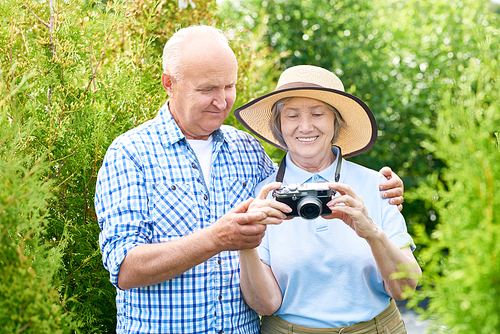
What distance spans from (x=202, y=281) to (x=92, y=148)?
1.17 metres

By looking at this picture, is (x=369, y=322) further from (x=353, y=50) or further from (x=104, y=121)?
(x=353, y=50)

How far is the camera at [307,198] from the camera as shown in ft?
7.02

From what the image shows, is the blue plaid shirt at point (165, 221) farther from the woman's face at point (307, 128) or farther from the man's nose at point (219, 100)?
the woman's face at point (307, 128)

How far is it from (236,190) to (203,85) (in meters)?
0.60

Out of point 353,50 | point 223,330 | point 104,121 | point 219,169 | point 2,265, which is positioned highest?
point 353,50

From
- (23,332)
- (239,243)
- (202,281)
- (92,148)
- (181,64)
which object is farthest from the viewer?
(92,148)

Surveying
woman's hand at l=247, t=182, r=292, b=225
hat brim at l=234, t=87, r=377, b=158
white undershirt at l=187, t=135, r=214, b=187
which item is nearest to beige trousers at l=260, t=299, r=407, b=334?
woman's hand at l=247, t=182, r=292, b=225

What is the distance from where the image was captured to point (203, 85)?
244 centimetres

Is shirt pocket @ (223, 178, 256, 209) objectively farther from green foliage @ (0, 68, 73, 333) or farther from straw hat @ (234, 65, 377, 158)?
green foliage @ (0, 68, 73, 333)

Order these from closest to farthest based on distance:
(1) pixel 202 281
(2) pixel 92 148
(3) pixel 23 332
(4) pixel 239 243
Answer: (3) pixel 23 332 < (4) pixel 239 243 < (1) pixel 202 281 < (2) pixel 92 148

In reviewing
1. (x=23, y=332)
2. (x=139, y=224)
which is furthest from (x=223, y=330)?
(x=23, y=332)

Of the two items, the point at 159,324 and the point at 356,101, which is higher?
the point at 356,101

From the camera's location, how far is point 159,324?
2.19 m

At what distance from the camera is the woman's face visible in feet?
8.15
